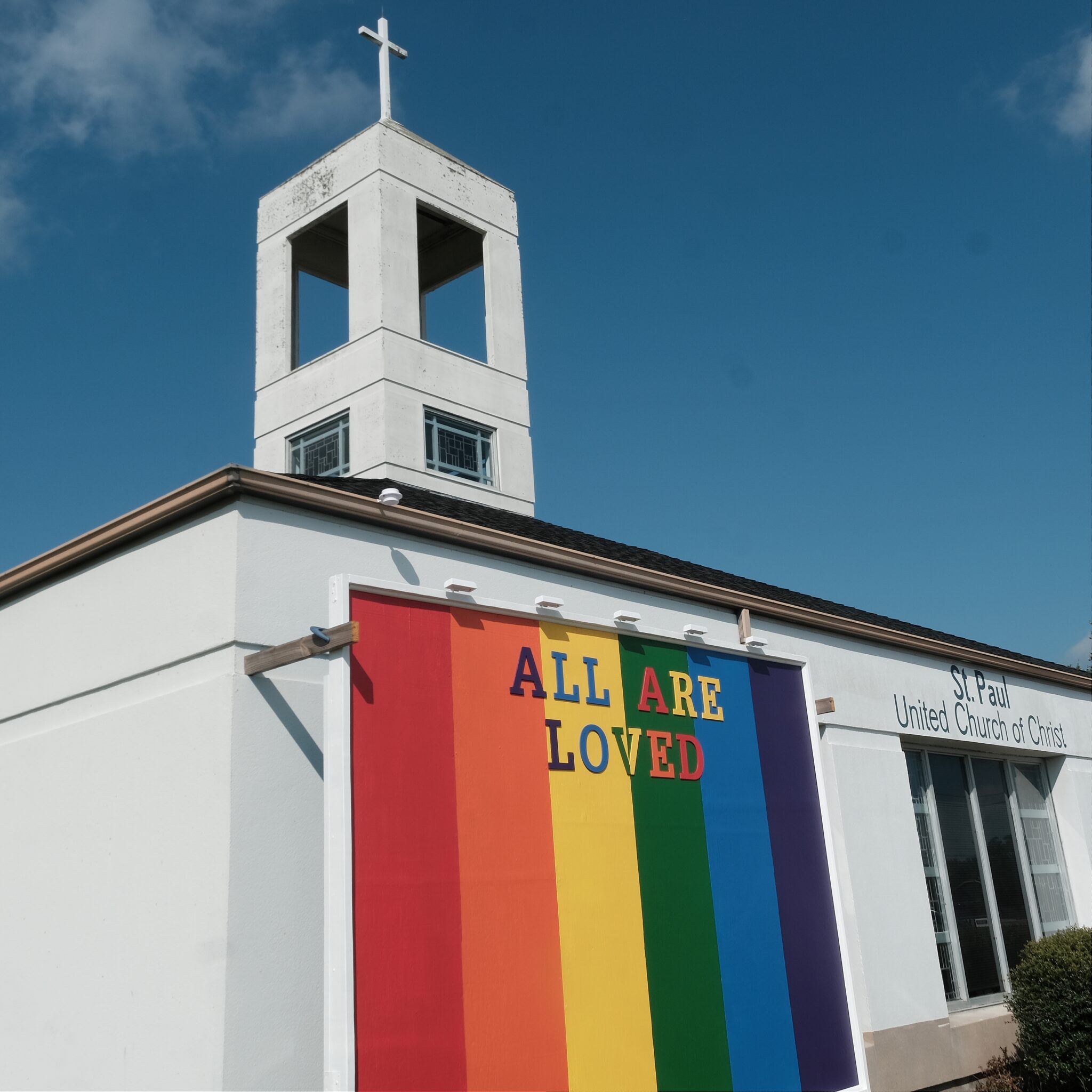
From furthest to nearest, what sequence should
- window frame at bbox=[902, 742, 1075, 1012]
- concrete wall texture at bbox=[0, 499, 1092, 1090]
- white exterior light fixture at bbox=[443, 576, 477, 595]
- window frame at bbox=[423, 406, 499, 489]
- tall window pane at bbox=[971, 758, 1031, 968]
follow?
window frame at bbox=[423, 406, 499, 489]
tall window pane at bbox=[971, 758, 1031, 968]
window frame at bbox=[902, 742, 1075, 1012]
white exterior light fixture at bbox=[443, 576, 477, 595]
concrete wall texture at bbox=[0, 499, 1092, 1090]

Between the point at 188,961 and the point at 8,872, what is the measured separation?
2351 mm

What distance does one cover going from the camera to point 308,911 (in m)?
7.00

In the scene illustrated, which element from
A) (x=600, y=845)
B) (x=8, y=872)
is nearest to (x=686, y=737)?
(x=600, y=845)

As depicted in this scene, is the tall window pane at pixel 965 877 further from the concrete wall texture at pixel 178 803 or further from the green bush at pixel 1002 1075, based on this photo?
the concrete wall texture at pixel 178 803

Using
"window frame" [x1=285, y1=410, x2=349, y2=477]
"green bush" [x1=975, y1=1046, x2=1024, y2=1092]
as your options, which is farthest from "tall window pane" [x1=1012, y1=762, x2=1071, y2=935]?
"window frame" [x1=285, y1=410, x2=349, y2=477]

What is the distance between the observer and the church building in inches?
260

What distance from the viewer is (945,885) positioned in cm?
1279

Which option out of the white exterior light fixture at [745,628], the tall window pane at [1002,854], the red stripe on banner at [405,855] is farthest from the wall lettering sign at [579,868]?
the tall window pane at [1002,854]

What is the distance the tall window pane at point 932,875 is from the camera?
12.4 m

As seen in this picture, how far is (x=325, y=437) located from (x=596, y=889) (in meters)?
12.6

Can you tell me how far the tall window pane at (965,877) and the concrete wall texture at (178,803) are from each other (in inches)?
165

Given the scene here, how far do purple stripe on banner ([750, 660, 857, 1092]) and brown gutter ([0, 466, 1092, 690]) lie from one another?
1.31 m

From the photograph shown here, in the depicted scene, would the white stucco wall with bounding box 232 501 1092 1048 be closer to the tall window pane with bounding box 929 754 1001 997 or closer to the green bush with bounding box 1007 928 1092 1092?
the tall window pane with bounding box 929 754 1001 997

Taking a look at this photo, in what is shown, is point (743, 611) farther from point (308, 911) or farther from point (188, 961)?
point (188, 961)
